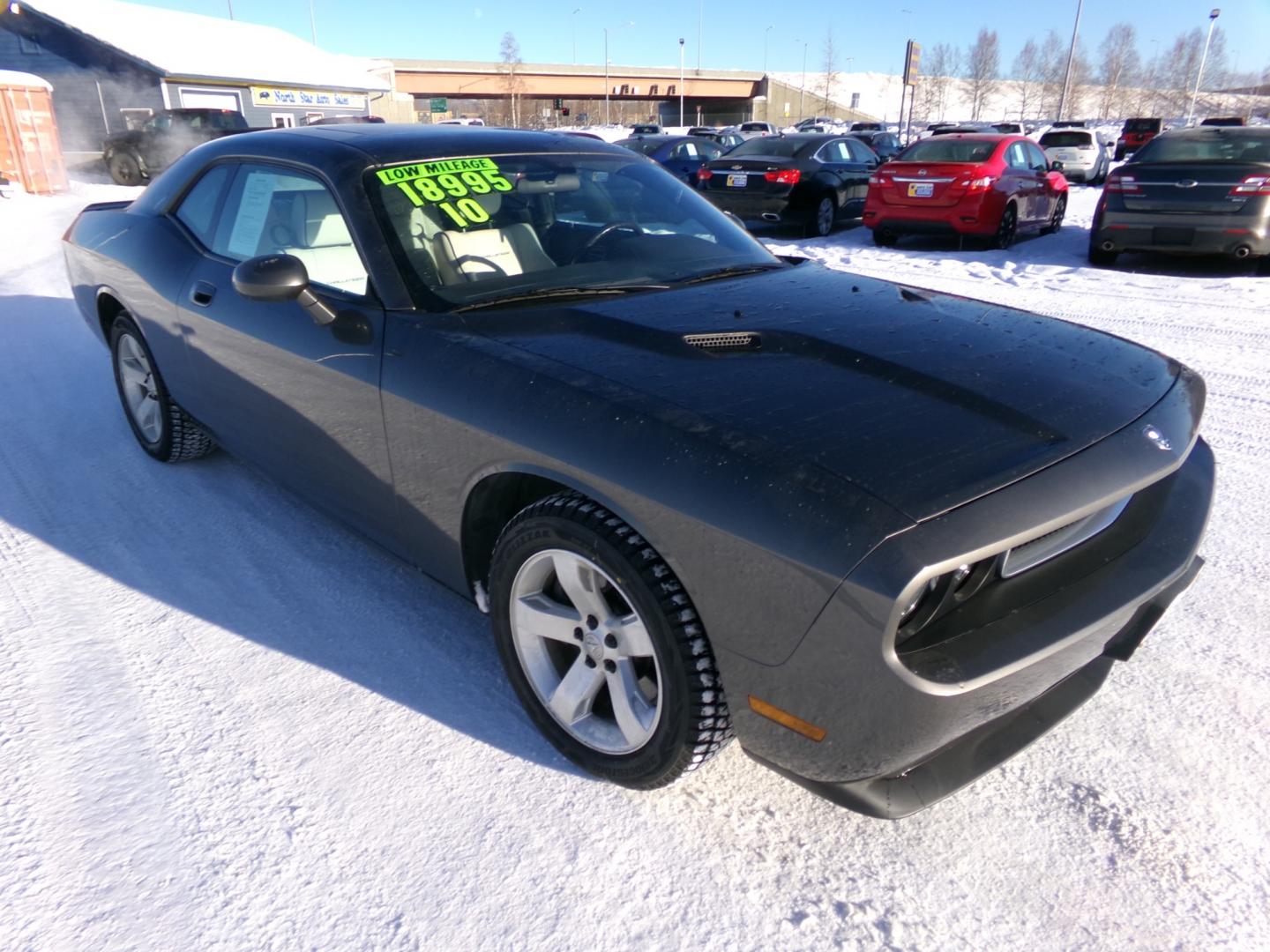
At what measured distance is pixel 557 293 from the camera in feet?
8.75

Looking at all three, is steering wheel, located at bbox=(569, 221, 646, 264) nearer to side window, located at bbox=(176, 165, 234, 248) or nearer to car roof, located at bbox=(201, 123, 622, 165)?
car roof, located at bbox=(201, 123, 622, 165)

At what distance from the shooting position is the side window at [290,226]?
283 cm

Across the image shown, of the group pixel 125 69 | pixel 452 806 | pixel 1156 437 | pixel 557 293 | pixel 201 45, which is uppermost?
pixel 201 45

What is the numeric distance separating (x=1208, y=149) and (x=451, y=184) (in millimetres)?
9047

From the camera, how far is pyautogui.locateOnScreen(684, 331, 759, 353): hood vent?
229 centimetres

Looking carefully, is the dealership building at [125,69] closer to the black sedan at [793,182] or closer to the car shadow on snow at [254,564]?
the black sedan at [793,182]

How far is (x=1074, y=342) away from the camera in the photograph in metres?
2.56

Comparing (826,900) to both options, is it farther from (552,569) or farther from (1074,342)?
(1074,342)

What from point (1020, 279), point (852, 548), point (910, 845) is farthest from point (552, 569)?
point (1020, 279)

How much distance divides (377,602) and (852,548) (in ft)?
6.23

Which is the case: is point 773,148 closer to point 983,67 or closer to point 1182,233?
point 1182,233

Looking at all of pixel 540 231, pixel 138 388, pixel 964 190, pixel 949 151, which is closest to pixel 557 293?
pixel 540 231

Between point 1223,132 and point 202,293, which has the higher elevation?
point 1223,132

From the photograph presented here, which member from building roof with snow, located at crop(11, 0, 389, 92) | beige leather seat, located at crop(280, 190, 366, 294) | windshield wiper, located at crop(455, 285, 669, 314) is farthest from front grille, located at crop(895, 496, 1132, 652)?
building roof with snow, located at crop(11, 0, 389, 92)
